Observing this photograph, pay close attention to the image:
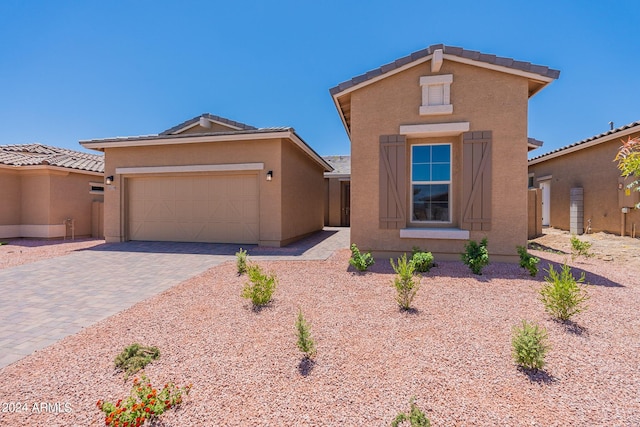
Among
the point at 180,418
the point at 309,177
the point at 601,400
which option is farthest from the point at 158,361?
the point at 309,177

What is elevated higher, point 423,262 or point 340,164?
point 340,164

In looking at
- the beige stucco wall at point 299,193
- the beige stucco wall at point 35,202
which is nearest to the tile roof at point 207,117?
the beige stucco wall at point 299,193

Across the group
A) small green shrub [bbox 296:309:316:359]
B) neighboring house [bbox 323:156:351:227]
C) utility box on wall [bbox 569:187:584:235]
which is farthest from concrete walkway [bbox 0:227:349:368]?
utility box on wall [bbox 569:187:584:235]

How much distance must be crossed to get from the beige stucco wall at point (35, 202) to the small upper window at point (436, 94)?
48.7 feet

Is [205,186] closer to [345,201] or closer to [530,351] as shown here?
[530,351]

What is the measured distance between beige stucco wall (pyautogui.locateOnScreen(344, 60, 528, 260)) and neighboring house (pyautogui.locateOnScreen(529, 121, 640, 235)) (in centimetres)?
562

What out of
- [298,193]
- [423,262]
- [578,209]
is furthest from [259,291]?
[578,209]

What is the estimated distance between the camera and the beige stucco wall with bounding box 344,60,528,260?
6609mm

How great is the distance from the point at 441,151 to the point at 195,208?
28.4 feet

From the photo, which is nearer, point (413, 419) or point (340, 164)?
point (413, 419)

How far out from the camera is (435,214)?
24.4 ft

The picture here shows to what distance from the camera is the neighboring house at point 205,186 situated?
949cm

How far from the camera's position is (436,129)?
6.84 m

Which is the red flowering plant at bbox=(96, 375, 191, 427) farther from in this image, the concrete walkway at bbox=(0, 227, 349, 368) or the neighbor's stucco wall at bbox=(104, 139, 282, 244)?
the neighbor's stucco wall at bbox=(104, 139, 282, 244)
